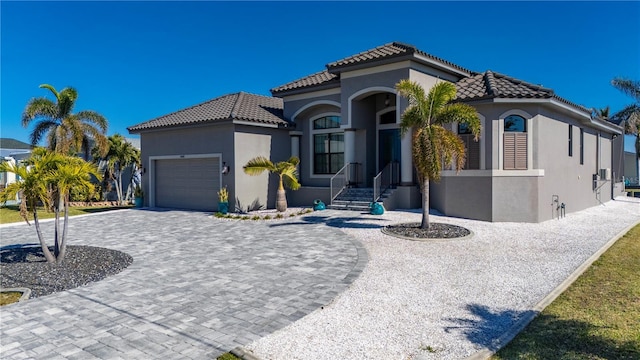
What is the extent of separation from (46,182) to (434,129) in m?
9.98

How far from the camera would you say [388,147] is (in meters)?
19.1

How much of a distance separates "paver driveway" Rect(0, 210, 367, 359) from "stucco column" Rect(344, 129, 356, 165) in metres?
7.06

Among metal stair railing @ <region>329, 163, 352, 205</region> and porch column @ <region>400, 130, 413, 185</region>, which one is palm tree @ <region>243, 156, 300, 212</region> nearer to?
metal stair railing @ <region>329, 163, 352, 205</region>

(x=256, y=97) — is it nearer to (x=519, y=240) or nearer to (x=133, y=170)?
(x=133, y=170)

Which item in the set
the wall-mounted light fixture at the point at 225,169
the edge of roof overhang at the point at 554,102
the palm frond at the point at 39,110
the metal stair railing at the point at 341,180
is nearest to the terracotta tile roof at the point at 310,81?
the metal stair railing at the point at 341,180

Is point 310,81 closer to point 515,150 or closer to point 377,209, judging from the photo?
point 377,209

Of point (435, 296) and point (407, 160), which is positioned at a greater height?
point (407, 160)

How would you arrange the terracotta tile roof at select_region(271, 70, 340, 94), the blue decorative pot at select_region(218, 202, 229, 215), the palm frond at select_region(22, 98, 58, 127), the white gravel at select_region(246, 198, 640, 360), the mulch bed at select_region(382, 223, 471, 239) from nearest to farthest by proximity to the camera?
the white gravel at select_region(246, 198, 640, 360)
the mulch bed at select_region(382, 223, 471, 239)
the blue decorative pot at select_region(218, 202, 229, 215)
the terracotta tile roof at select_region(271, 70, 340, 94)
the palm frond at select_region(22, 98, 58, 127)

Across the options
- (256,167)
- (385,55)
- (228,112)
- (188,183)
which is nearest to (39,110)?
(188,183)

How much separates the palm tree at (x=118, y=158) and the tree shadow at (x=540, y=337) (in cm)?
2546

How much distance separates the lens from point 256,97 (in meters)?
23.3

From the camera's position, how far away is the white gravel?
15.2 feet

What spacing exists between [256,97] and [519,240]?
16928 millimetres

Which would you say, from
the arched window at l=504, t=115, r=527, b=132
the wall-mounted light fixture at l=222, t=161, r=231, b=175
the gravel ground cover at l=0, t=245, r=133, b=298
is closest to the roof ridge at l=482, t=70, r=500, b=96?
the arched window at l=504, t=115, r=527, b=132
